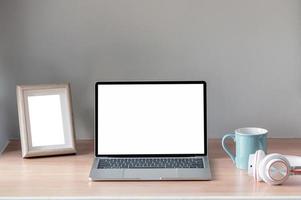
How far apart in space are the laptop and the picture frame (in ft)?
0.39

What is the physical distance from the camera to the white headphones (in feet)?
5.27

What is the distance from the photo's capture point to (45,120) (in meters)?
1.90

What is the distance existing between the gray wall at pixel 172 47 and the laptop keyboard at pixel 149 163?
316 mm

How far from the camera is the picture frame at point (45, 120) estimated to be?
1884 mm

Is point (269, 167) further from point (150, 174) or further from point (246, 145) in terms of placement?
point (150, 174)

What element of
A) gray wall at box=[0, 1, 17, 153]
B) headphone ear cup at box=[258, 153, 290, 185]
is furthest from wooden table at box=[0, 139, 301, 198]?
gray wall at box=[0, 1, 17, 153]

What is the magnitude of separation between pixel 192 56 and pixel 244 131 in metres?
0.36

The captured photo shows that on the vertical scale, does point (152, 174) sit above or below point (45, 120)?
below

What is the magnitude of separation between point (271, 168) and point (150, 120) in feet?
1.44

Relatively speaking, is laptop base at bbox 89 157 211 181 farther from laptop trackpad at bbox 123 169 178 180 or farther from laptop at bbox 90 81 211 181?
laptop at bbox 90 81 211 181

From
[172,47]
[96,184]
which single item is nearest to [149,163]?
[96,184]

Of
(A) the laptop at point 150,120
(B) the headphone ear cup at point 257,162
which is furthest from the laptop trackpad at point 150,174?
(B) the headphone ear cup at point 257,162

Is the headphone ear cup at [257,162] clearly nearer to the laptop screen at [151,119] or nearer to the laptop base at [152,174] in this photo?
the laptop base at [152,174]

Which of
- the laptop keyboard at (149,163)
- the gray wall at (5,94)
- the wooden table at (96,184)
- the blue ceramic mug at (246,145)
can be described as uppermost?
the gray wall at (5,94)
